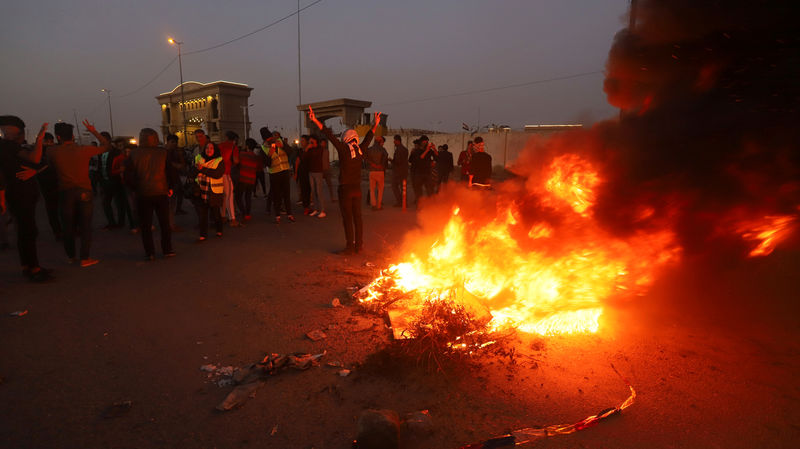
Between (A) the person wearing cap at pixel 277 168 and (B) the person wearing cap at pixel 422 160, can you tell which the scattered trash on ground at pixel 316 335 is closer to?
(A) the person wearing cap at pixel 277 168

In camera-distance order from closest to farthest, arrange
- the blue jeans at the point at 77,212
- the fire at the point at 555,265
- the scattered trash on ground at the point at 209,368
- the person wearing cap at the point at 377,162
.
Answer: the scattered trash on ground at the point at 209,368 → the fire at the point at 555,265 → the blue jeans at the point at 77,212 → the person wearing cap at the point at 377,162

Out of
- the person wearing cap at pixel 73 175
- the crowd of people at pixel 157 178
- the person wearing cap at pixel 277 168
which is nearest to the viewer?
the crowd of people at pixel 157 178

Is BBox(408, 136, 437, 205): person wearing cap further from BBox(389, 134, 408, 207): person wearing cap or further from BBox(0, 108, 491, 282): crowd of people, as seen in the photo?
BBox(389, 134, 408, 207): person wearing cap

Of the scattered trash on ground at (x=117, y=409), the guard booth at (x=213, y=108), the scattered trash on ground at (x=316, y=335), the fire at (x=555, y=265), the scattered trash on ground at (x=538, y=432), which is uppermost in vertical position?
the guard booth at (x=213, y=108)

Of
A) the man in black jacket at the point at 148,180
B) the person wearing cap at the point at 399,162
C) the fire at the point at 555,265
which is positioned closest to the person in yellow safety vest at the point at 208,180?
the man in black jacket at the point at 148,180

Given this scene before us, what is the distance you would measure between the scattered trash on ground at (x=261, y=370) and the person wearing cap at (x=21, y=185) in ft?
13.9

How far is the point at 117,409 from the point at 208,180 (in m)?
5.49

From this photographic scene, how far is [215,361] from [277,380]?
0.73 m

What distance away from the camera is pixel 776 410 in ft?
9.27

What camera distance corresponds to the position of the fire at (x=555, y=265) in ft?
13.5

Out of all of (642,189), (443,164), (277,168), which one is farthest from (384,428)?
(443,164)

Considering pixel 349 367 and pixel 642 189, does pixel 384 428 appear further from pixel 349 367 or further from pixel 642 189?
pixel 642 189

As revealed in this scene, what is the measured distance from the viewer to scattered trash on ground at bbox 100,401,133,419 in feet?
9.40

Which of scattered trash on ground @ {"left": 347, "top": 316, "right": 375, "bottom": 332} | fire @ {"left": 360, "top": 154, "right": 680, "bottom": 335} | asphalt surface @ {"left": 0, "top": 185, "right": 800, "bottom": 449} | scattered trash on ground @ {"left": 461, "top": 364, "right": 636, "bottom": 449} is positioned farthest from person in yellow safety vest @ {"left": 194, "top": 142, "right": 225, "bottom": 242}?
scattered trash on ground @ {"left": 461, "top": 364, "right": 636, "bottom": 449}
